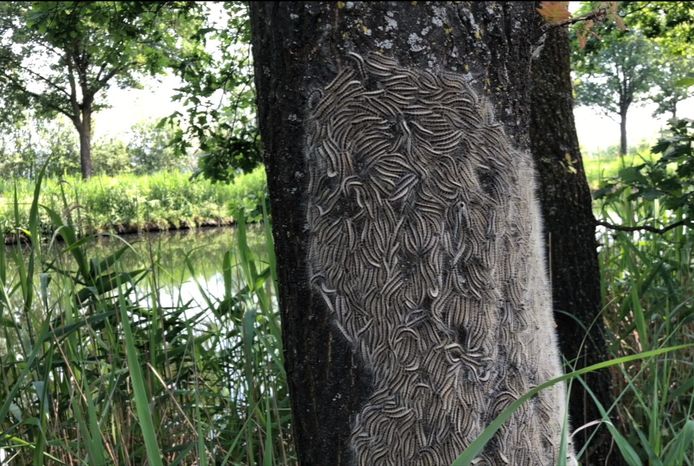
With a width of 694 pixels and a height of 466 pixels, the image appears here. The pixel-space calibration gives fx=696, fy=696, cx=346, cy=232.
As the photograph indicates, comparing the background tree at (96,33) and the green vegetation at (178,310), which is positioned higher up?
the background tree at (96,33)

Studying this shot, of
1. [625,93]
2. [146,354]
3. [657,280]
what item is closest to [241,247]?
[146,354]

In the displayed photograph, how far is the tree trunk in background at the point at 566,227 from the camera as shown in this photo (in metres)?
2.00

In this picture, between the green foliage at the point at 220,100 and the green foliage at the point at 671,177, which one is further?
the green foliage at the point at 220,100

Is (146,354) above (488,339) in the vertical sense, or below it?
below

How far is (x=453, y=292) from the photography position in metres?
1.04

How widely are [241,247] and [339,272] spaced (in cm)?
75

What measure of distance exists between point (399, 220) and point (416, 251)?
2.0 inches

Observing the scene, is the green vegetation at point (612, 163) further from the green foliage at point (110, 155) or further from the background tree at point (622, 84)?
the green foliage at point (110, 155)

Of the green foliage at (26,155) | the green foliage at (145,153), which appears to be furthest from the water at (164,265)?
the green foliage at (145,153)

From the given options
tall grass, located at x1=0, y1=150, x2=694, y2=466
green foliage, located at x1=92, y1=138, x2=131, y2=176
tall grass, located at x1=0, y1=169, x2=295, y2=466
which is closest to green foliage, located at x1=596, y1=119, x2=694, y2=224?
tall grass, located at x1=0, y1=150, x2=694, y2=466

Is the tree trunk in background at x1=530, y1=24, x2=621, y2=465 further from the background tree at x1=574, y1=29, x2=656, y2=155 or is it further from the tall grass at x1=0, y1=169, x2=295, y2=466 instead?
the background tree at x1=574, y1=29, x2=656, y2=155

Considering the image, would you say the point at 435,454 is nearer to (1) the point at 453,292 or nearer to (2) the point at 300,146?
(1) the point at 453,292

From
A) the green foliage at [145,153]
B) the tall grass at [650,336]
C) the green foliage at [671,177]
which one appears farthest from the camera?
the green foliage at [145,153]

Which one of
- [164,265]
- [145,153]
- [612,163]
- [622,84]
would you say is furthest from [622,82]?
[164,265]
